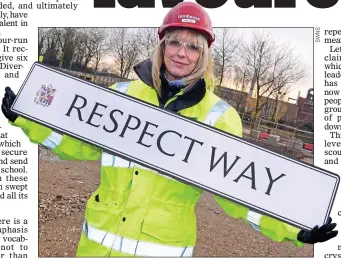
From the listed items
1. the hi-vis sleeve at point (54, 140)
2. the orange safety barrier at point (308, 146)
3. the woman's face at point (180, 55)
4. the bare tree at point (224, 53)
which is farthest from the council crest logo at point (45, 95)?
the orange safety barrier at point (308, 146)

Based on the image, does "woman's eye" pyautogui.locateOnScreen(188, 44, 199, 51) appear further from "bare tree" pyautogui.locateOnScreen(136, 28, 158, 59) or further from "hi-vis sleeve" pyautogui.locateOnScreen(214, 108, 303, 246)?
"bare tree" pyautogui.locateOnScreen(136, 28, 158, 59)

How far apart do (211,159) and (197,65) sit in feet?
0.95

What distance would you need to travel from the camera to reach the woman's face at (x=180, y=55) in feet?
4.09

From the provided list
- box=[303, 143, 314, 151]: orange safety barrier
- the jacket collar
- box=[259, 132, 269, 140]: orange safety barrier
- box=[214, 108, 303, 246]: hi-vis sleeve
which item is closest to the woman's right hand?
the jacket collar

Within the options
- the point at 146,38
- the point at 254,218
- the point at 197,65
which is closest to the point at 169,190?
the point at 254,218

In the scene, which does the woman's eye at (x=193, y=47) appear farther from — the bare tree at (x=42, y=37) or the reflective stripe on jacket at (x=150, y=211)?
the bare tree at (x=42, y=37)

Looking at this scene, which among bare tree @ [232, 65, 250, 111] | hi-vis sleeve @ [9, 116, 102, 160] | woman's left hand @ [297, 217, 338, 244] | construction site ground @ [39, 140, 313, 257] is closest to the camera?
woman's left hand @ [297, 217, 338, 244]

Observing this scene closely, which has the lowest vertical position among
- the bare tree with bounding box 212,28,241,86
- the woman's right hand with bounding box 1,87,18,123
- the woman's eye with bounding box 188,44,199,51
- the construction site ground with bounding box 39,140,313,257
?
the construction site ground with bounding box 39,140,313,257

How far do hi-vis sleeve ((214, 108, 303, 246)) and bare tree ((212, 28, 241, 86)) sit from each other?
0.61 m

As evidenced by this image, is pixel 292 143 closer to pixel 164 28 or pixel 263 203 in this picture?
pixel 263 203

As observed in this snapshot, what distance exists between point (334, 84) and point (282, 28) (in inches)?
12.7

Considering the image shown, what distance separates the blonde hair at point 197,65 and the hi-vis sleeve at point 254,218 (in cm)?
13

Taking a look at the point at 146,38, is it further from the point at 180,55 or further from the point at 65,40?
the point at 180,55

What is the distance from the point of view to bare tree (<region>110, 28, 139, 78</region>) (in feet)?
5.92
